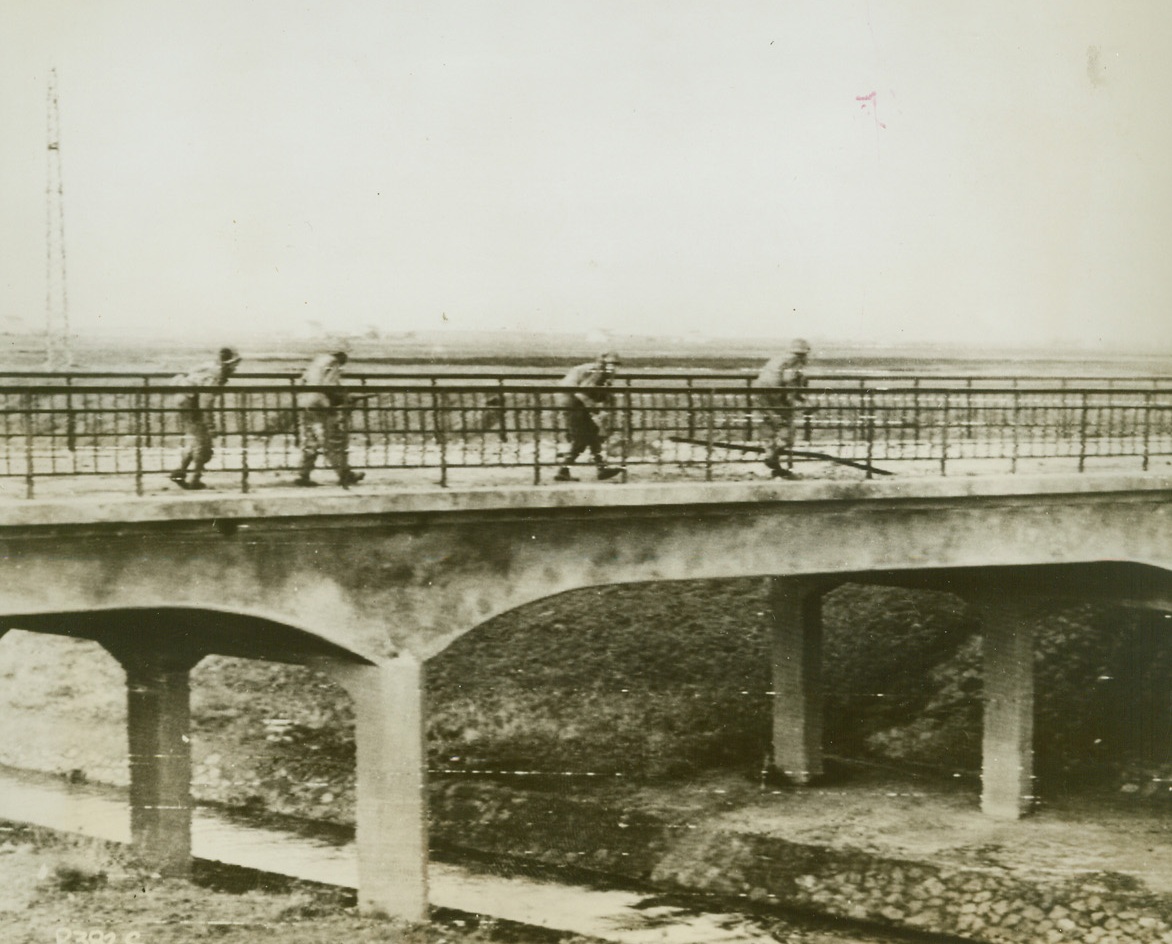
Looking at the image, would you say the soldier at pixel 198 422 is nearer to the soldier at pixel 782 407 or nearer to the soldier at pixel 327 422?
the soldier at pixel 327 422

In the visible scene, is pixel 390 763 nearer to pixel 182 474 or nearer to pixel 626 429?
pixel 182 474

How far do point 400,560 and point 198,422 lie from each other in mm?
2350

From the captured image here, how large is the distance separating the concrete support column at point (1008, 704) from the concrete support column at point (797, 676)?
2.47 meters

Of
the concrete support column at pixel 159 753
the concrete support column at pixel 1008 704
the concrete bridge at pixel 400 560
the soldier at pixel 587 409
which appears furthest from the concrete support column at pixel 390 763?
the concrete support column at pixel 1008 704

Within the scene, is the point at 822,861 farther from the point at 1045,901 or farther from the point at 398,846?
the point at 398,846

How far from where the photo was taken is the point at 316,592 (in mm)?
11242

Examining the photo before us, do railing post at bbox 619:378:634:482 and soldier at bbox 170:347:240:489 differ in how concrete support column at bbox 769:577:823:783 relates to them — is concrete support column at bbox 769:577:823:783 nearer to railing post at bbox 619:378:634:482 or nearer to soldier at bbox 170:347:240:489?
railing post at bbox 619:378:634:482

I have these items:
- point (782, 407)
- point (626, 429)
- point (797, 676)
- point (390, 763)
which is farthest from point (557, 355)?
point (390, 763)

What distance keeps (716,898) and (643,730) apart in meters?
5.64

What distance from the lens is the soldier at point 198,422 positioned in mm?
11406

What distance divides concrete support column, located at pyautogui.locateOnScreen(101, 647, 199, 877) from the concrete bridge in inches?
0.9

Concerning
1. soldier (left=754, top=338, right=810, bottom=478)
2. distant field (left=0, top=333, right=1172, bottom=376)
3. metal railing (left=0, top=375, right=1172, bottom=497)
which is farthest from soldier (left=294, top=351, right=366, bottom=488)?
soldier (left=754, top=338, right=810, bottom=478)

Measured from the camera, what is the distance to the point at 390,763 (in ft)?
38.2

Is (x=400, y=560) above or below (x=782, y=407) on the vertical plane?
below
